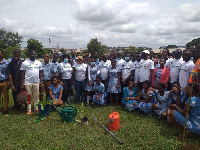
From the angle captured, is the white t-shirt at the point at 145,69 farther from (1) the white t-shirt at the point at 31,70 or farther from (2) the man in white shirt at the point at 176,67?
(1) the white t-shirt at the point at 31,70

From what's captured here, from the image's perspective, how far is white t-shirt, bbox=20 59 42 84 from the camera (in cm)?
653

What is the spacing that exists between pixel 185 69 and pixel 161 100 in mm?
1263

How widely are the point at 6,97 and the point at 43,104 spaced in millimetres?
1734

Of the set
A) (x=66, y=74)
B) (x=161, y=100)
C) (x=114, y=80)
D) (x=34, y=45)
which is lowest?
(x=161, y=100)

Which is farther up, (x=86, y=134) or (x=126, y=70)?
(x=126, y=70)

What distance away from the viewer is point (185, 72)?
5.75 m

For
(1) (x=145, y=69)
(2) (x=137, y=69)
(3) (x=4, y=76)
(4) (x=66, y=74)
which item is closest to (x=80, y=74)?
(4) (x=66, y=74)

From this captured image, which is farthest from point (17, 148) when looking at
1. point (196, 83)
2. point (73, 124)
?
point (196, 83)

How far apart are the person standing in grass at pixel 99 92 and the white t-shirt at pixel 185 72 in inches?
124

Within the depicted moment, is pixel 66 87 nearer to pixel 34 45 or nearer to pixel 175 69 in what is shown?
pixel 175 69

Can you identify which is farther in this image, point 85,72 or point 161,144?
point 85,72

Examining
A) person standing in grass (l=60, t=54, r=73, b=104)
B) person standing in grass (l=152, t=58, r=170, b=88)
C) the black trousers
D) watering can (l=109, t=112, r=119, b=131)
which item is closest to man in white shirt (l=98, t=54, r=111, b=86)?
person standing in grass (l=60, t=54, r=73, b=104)

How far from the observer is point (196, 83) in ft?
14.8

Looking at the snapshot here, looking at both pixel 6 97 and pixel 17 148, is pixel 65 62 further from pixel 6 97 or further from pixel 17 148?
pixel 17 148
